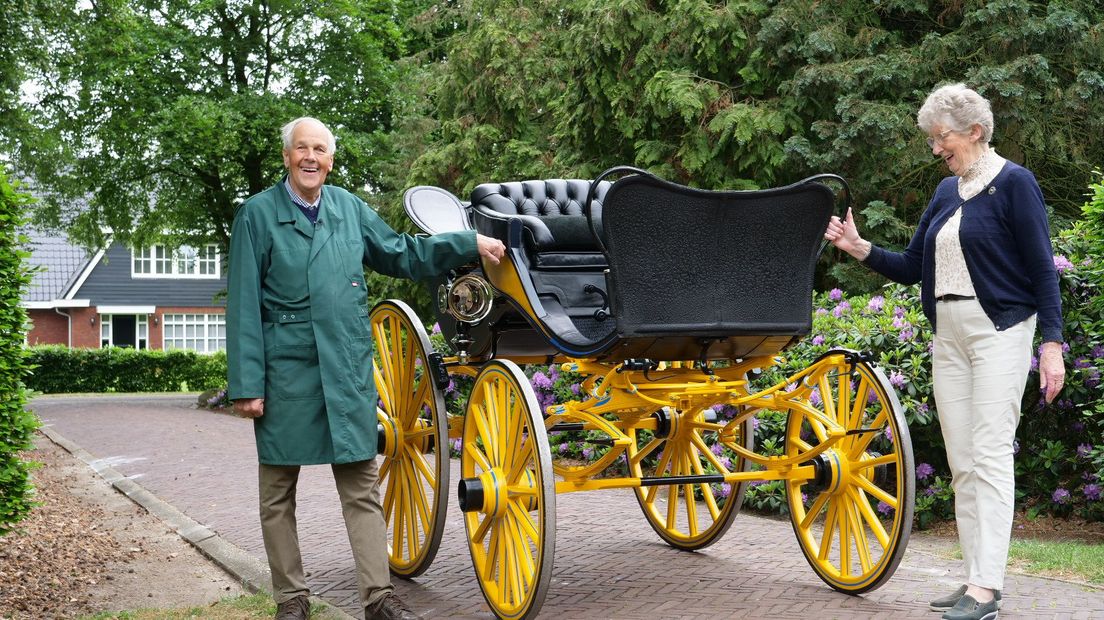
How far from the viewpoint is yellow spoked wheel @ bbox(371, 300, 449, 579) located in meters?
5.02

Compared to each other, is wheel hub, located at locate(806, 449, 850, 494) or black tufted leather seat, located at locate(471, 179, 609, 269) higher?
black tufted leather seat, located at locate(471, 179, 609, 269)

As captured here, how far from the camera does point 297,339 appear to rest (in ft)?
14.1

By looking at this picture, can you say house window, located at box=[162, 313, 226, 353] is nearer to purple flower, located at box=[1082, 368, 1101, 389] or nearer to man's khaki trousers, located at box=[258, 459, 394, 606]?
purple flower, located at box=[1082, 368, 1101, 389]

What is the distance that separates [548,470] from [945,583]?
85.6 inches

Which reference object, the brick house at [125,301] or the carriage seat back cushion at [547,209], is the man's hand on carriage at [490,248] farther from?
the brick house at [125,301]

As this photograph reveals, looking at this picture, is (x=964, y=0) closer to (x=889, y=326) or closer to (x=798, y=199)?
(x=889, y=326)

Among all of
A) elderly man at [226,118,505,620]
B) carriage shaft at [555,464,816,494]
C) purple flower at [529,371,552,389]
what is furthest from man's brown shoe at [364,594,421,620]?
purple flower at [529,371,552,389]

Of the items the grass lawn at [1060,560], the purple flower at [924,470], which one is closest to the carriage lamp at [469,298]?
the grass lawn at [1060,560]

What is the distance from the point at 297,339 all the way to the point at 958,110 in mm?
2673

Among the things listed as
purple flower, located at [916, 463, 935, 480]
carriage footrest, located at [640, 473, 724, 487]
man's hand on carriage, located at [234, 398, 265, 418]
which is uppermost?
man's hand on carriage, located at [234, 398, 265, 418]

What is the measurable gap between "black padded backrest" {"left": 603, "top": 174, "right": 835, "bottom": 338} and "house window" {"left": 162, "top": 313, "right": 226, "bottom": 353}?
123ft

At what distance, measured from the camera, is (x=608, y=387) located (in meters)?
4.62

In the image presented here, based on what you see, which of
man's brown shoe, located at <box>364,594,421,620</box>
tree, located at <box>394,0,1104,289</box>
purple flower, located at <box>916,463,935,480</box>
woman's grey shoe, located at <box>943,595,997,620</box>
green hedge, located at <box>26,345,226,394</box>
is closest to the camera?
woman's grey shoe, located at <box>943,595,997,620</box>

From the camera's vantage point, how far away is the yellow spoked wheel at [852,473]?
14.5 ft
